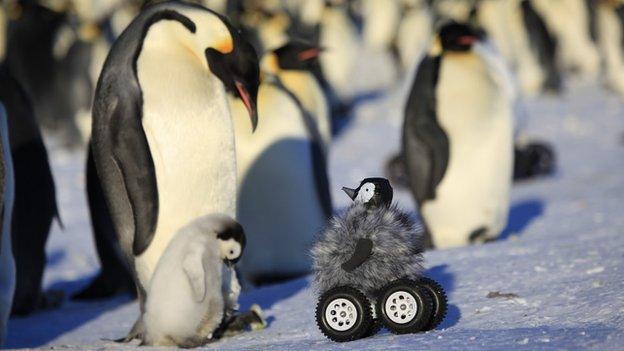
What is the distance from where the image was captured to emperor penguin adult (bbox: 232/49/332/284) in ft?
Answer: 22.4

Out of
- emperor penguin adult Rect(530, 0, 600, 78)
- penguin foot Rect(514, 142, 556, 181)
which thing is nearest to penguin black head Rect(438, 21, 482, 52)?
penguin foot Rect(514, 142, 556, 181)

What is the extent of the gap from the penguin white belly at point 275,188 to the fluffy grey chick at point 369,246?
8.65ft

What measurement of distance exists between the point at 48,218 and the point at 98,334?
148 centimetres

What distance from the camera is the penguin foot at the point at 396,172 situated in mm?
11102

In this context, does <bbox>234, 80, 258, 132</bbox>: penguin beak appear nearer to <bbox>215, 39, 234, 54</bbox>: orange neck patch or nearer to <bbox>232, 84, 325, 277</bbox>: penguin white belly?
<bbox>215, 39, 234, 54</bbox>: orange neck patch

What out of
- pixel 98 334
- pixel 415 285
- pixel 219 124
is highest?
pixel 219 124

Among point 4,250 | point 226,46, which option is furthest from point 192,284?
point 4,250

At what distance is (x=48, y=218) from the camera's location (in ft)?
22.1

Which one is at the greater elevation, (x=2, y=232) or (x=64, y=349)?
(x=2, y=232)

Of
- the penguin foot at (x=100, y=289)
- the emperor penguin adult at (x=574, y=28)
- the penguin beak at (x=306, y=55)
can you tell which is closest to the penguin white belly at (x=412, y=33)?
the emperor penguin adult at (x=574, y=28)

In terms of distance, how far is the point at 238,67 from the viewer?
16.2ft

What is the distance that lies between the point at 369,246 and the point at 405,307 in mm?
234

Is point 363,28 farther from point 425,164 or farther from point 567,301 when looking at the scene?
point 567,301

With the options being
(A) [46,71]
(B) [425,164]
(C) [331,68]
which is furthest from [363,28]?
(B) [425,164]
